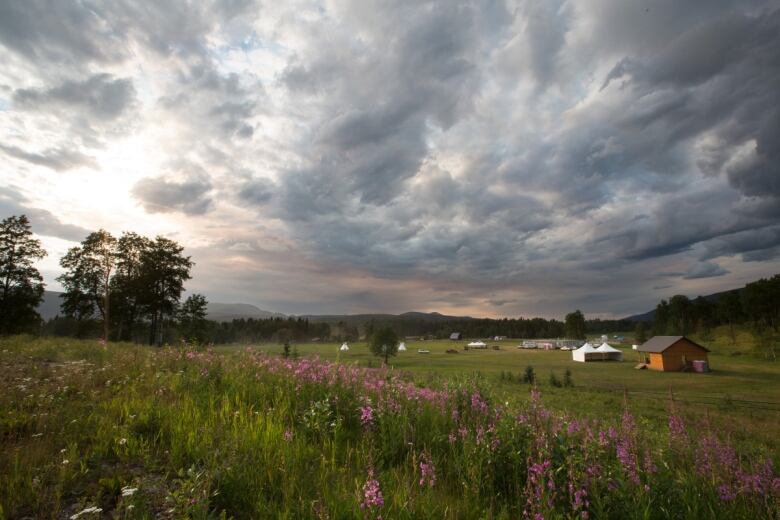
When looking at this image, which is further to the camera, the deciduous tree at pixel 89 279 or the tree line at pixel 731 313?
the tree line at pixel 731 313

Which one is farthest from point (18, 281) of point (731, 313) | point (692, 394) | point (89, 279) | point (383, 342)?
point (731, 313)

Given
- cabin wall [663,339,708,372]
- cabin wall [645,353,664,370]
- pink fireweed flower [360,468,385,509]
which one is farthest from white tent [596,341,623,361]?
pink fireweed flower [360,468,385,509]

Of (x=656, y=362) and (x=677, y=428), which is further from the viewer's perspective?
(x=656, y=362)

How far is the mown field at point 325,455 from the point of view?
343 centimetres

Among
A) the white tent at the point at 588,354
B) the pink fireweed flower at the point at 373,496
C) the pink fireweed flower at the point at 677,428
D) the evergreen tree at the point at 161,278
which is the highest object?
the evergreen tree at the point at 161,278

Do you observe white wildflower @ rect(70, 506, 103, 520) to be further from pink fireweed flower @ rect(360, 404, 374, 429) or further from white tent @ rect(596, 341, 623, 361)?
white tent @ rect(596, 341, 623, 361)

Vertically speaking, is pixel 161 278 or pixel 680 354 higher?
pixel 161 278

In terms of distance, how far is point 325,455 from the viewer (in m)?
4.80

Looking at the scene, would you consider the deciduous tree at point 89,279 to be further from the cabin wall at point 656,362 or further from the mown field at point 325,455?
the cabin wall at point 656,362

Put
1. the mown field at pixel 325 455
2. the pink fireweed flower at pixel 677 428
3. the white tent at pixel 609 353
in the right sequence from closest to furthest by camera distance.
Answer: the mown field at pixel 325 455, the pink fireweed flower at pixel 677 428, the white tent at pixel 609 353

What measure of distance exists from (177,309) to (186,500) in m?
58.8

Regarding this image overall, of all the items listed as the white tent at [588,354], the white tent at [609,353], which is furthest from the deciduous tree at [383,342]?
the white tent at [609,353]

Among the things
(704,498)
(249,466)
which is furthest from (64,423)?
(704,498)

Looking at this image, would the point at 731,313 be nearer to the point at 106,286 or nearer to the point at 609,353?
the point at 609,353
